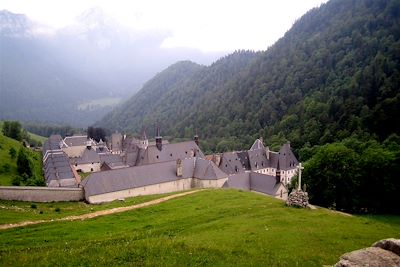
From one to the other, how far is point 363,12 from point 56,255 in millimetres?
204996

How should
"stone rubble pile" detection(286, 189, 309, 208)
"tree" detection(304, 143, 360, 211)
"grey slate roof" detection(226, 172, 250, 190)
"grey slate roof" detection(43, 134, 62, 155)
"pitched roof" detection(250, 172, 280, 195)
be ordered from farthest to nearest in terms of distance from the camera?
"grey slate roof" detection(43, 134, 62, 155) < "grey slate roof" detection(226, 172, 250, 190) < "pitched roof" detection(250, 172, 280, 195) < "tree" detection(304, 143, 360, 211) < "stone rubble pile" detection(286, 189, 309, 208)

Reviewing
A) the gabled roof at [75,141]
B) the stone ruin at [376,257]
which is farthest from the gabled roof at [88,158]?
the stone ruin at [376,257]

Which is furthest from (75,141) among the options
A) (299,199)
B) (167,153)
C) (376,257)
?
(376,257)

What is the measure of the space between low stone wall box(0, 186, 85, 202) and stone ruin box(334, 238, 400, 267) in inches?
1814

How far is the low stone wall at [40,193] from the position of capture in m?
50.7

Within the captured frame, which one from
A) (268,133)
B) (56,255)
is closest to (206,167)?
(56,255)

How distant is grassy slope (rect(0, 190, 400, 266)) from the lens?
830 inches

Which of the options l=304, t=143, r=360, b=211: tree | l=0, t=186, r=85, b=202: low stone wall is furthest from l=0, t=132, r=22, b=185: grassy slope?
l=304, t=143, r=360, b=211: tree

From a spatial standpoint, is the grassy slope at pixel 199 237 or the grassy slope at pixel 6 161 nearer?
the grassy slope at pixel 199 237

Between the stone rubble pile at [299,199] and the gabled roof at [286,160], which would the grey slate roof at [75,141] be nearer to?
the gabled roof at [286,160]

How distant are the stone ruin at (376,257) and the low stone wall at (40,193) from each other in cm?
4608

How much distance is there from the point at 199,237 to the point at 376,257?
12.7 meters

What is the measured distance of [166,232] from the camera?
30.2 meters

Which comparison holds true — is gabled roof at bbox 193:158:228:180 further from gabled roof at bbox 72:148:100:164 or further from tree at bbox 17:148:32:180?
gabled roof at bbox 72:148:100:164
